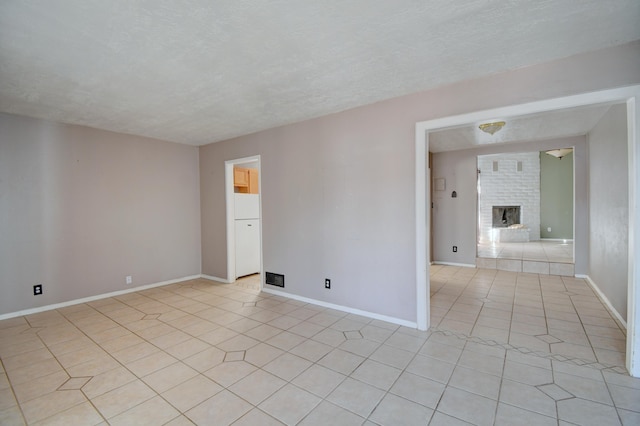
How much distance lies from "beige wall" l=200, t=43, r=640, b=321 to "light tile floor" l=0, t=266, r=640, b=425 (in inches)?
18.8

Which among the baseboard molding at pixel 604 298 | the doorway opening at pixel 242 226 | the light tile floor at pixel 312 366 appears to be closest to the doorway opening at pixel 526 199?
the baseboard molding at pixel 604 298

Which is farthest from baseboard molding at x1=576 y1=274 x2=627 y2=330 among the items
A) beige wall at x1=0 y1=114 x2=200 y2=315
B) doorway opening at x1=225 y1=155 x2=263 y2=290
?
beige wall at x1=0 y1=114 x2=200 y2=315

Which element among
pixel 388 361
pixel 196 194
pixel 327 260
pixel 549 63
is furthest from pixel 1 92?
pixel 549 63

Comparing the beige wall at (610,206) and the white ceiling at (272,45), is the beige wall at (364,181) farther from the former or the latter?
the beige wall at (610,206)

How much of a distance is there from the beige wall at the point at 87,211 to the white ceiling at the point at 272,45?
0.75m

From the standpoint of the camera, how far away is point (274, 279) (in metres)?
4.12

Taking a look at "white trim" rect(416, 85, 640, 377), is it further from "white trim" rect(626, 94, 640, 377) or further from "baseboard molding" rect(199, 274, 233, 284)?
"baseboard molding" rect(199, 274, 233, 284)

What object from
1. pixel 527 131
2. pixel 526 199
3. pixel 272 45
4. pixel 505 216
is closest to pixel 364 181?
pixel 272 45

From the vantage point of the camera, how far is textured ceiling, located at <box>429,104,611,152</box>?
12.3 ft

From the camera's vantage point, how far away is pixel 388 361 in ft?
7.57

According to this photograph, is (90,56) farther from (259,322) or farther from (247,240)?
(247,240)

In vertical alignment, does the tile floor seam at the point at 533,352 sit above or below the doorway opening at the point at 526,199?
below

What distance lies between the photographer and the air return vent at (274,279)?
4043mm

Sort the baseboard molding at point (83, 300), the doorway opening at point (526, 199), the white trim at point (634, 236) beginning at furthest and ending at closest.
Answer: the doorway opening at point (526, 199) < the baseboard molding at point (83, 300) < the white trim at point (634, 236)
